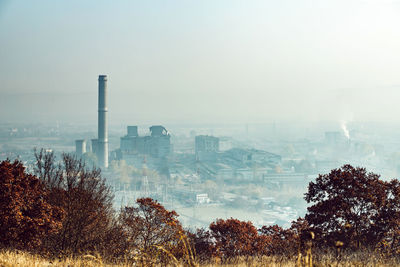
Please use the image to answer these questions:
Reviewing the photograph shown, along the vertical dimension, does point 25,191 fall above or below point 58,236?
above

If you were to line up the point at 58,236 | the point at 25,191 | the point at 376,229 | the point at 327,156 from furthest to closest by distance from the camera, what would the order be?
the point at 327,156 → the point at 58,236 → the point at 376,229 → the point at 25,191

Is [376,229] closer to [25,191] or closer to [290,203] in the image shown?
[25,191]

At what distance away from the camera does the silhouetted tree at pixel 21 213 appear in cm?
502

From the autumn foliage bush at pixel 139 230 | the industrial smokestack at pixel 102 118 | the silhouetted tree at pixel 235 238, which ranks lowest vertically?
Answer: the silhouetted tree at pixel 235 238

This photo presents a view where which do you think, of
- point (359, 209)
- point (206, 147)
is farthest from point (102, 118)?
point (359, 209)

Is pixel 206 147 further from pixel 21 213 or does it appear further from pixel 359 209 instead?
pixel 21 213

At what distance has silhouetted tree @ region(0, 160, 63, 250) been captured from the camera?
5023 millimetres

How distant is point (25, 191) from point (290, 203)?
58.7 metres

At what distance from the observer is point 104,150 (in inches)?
2547

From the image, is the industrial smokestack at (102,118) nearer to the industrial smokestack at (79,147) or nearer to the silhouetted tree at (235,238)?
the industrial smokestack at (79,147)

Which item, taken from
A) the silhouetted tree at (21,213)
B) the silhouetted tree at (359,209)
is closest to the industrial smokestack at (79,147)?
the silhouetted tree at (21,213)

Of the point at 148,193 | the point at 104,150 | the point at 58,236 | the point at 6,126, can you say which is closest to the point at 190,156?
the point at 148,193

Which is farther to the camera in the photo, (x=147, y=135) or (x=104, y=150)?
(x=147, y=135)

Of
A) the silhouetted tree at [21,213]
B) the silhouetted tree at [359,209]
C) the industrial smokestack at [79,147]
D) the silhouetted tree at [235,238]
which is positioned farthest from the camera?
the industrial smokestack at [79,147]
